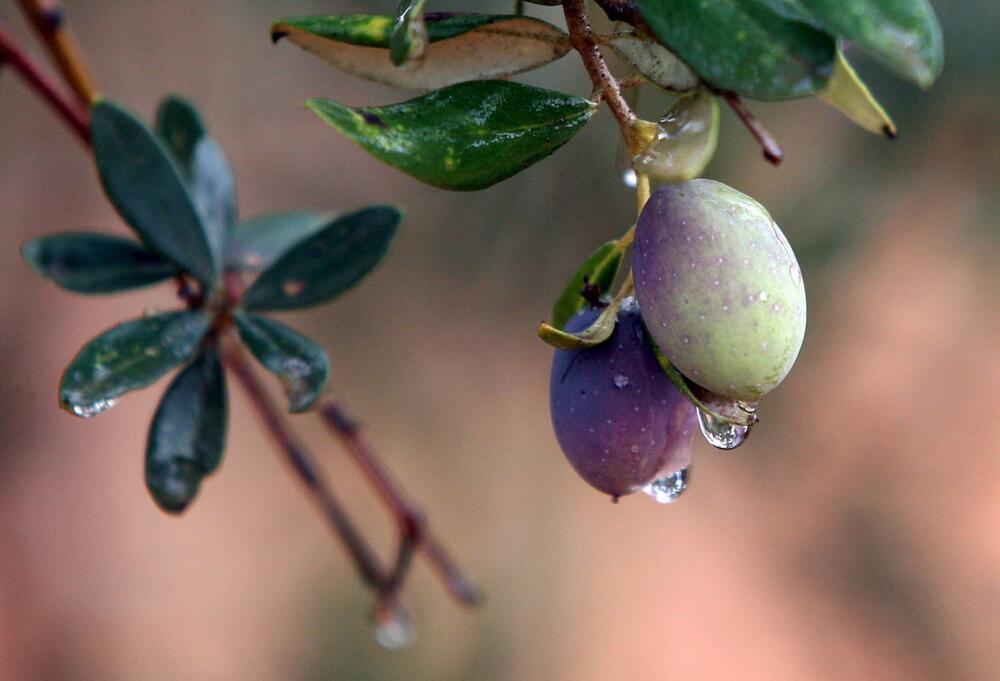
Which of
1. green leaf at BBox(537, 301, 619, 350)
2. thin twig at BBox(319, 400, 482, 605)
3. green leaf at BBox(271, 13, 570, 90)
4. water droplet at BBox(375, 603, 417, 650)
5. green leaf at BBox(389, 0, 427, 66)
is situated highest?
green leaf at BBox(389, 0, 427, 66)

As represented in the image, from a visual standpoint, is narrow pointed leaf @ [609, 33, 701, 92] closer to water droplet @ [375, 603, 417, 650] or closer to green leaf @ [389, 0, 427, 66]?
green leaf @ [389, 0, 427, 66]

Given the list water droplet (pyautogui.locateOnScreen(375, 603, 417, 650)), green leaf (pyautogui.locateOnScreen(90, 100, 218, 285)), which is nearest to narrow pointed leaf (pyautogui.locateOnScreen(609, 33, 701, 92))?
green leaf (pyautogui.locateOnScreen(90, 100, 218, 285))

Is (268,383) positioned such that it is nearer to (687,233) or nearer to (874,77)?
(874,77)

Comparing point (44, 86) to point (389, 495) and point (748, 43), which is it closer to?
point (389, 495)

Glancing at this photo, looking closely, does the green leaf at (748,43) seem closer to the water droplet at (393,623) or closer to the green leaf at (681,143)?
the green leaf at (681,143)

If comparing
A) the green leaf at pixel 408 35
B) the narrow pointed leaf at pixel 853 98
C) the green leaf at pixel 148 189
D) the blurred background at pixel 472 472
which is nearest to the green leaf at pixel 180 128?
the green leaf at pixel 148 189

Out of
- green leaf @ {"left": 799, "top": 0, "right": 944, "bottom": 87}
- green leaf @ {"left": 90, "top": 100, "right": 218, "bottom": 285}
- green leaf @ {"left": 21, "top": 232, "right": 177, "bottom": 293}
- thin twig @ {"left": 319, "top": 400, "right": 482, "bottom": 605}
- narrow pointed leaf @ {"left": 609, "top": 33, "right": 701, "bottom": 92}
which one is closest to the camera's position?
green leaf @ {"left": 799, "top": 0, "right": 944, "bottom": 87}

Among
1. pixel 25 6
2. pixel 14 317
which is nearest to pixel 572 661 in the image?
pixel 14 317
